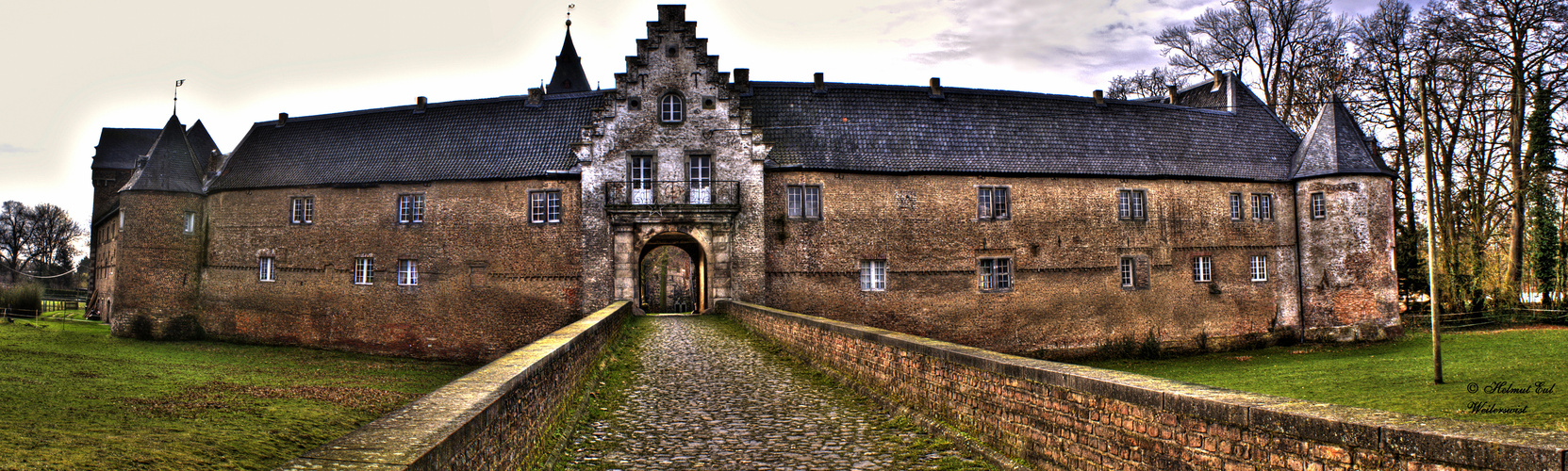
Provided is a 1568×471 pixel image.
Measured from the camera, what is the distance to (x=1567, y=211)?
28.7 metres

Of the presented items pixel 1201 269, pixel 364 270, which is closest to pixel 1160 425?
pixel 1201 269

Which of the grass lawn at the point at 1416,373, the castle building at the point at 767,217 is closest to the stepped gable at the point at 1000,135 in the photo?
the castle building at the point at 767,217

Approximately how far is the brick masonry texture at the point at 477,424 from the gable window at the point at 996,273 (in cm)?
1839

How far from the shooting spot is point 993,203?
85.7 ft

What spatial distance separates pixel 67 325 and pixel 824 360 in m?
36.4

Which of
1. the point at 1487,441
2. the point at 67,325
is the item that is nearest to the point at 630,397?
the point at 1487,441

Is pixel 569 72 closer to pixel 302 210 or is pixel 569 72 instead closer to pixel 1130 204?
Result: pixel 302 210

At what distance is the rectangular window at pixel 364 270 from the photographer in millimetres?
26219

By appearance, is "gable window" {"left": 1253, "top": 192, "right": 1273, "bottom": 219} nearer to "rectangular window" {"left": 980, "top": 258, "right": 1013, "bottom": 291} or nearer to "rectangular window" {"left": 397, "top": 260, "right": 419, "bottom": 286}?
"rectangular window" {"left": 980, "top": 258, "right": 1013, "bottom": 291}

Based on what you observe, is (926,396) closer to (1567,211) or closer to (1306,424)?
(1306,424)

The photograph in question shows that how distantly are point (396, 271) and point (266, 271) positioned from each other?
4977mm

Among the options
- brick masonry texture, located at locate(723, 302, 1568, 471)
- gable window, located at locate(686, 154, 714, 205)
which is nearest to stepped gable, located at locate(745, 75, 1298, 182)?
gable window, located at locate(686, 154, 714, 205)

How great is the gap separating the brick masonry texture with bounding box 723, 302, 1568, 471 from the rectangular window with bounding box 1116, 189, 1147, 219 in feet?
64.5

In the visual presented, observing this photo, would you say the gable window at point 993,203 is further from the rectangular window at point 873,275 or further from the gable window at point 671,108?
the gable window at point 671,108
